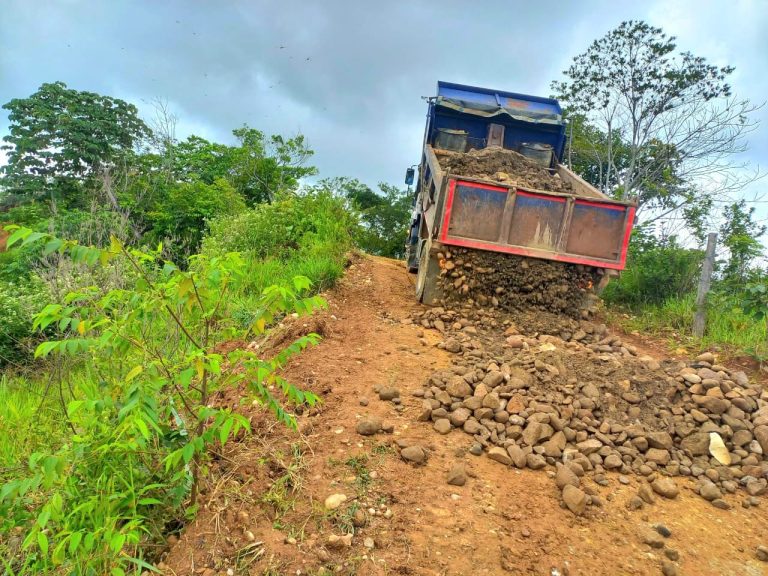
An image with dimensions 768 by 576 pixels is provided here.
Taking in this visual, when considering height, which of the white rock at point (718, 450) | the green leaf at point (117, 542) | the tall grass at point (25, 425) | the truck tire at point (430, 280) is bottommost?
the tall grass at point (25, 425)

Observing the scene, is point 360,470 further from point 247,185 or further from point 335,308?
point 247,185

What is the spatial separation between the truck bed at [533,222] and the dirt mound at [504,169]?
62cm

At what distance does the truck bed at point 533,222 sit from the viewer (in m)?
5.16

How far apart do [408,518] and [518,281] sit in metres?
3.42

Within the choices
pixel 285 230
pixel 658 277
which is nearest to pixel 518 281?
pixel 658 277

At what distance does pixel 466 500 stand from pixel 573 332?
9.99 ft

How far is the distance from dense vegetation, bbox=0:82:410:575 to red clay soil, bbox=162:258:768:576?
244 millimetres

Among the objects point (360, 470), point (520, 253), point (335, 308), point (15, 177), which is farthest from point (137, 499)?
point (15, 177)

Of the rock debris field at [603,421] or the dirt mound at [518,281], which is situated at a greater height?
the dirt mound at [518,281]

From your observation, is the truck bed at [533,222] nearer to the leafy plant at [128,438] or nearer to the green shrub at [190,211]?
the leafy plant at [128,438]

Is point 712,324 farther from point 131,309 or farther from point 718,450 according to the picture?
point 131,309

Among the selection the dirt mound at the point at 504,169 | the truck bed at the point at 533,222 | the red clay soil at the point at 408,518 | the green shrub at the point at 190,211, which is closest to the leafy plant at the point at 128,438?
the red clay soil at the point at 408,518

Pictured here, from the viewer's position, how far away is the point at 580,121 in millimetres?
13852

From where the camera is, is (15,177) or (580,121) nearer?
(580,121)
